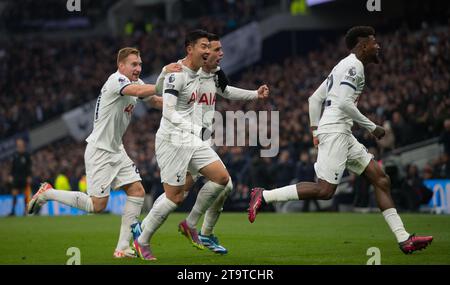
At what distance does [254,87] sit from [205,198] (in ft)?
72.0

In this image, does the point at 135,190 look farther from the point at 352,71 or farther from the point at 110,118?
the point at 352,71

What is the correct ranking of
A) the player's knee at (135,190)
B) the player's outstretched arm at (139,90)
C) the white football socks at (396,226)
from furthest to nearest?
the player's knee at (135,190)
the white football socks at (396,226)
the player's outstretched arm at (139,90)

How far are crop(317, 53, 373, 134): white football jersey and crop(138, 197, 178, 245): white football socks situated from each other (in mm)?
2066

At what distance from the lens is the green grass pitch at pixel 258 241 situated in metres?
10.2

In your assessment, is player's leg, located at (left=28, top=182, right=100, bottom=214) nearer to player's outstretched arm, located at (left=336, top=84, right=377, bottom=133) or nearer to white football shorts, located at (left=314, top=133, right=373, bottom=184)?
white football shorts, located at (left=314, top=133, right=373, bottom=184)

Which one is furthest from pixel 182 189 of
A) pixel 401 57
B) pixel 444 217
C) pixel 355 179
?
pixel 401 57

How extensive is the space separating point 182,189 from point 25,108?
28.8 m

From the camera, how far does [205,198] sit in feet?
34.6

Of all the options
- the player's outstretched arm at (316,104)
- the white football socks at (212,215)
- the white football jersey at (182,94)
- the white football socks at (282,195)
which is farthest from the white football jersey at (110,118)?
the player's outstretched arm at (316,104)

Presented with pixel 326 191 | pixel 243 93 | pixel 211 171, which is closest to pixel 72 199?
pixel 211 171

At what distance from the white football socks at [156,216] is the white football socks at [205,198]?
0.52 meters

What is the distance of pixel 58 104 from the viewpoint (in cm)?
3772

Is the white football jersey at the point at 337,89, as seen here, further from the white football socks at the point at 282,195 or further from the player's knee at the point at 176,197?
the player's knee at the point at 176,197

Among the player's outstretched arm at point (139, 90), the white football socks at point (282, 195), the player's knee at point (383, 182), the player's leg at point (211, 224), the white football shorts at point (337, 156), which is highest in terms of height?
the player's outstretched arm at point (139, 90)
